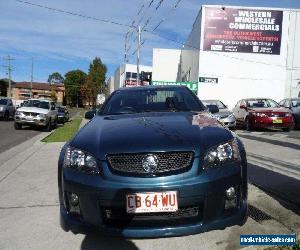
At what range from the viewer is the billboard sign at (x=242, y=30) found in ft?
100

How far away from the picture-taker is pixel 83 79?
11856 centimetres

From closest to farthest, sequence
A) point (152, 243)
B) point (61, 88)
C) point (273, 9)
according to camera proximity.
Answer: point (152, 243) < point (273, 9) < point (61, 88)

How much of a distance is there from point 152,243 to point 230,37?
28.5m

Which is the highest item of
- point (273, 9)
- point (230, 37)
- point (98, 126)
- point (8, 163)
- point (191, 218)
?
point (273, 9)

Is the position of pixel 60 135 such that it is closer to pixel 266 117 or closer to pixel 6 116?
pixel 266 117

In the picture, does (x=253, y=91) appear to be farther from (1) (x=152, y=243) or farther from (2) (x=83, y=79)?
(2) (x=83, y=79)

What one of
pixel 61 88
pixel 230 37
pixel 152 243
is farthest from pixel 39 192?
pixel 61 88

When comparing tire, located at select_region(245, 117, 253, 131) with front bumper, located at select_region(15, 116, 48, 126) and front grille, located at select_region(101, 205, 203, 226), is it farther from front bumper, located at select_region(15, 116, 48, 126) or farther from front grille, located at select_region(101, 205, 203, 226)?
front grille, located at select_region(101, 205, 203, 226)

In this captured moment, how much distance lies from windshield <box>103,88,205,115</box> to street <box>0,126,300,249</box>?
1405mm

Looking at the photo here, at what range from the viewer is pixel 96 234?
3.68 metres

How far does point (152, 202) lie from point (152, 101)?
2.51 meters

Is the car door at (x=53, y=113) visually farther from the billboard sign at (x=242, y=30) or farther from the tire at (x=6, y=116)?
the billboard sign at (x=242, y=30)

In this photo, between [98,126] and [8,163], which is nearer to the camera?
[98,126]

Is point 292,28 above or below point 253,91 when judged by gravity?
above
